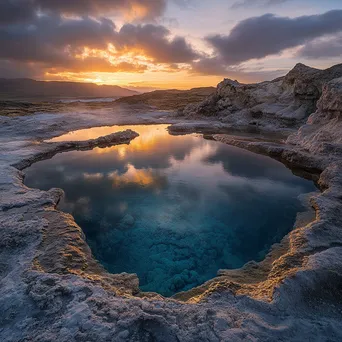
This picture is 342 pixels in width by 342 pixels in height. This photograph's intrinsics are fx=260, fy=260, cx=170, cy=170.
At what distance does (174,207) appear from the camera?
9.15 m

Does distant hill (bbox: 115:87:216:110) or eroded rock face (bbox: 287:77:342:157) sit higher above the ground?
eroded rock face (bbox: 287:77:342:157)

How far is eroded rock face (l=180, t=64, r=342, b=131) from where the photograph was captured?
2398 cm

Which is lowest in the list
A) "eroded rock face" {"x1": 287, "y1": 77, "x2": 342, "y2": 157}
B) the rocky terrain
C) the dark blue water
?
the dark blue water

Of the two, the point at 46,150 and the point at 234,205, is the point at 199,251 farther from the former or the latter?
the point at 46,150

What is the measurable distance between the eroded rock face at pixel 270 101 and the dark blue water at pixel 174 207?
1245cm

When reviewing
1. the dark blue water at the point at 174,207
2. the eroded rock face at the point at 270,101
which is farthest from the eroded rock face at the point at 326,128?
the eroded rock face at the point at 270,101

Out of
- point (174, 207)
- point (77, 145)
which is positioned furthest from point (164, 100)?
point (174, 207)

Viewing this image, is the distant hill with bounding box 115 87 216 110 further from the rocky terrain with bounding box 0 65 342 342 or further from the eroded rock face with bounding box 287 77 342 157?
the rocky terrain with bounding box 0 65 342 342

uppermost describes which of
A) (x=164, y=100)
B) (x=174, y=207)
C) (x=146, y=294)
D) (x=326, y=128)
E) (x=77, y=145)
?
(x=326, y=128)

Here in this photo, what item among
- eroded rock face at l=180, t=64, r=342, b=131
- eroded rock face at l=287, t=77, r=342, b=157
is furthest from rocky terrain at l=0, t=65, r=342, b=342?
eroded rock face at l=180, t=64, r=342, b=131

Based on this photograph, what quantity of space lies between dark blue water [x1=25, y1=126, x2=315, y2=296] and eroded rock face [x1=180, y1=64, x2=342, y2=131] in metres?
12.5

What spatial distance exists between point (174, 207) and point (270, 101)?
2383 centimetres

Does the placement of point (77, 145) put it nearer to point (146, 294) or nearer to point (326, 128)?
point (146, 294)

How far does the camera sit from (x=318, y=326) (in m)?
3.86
